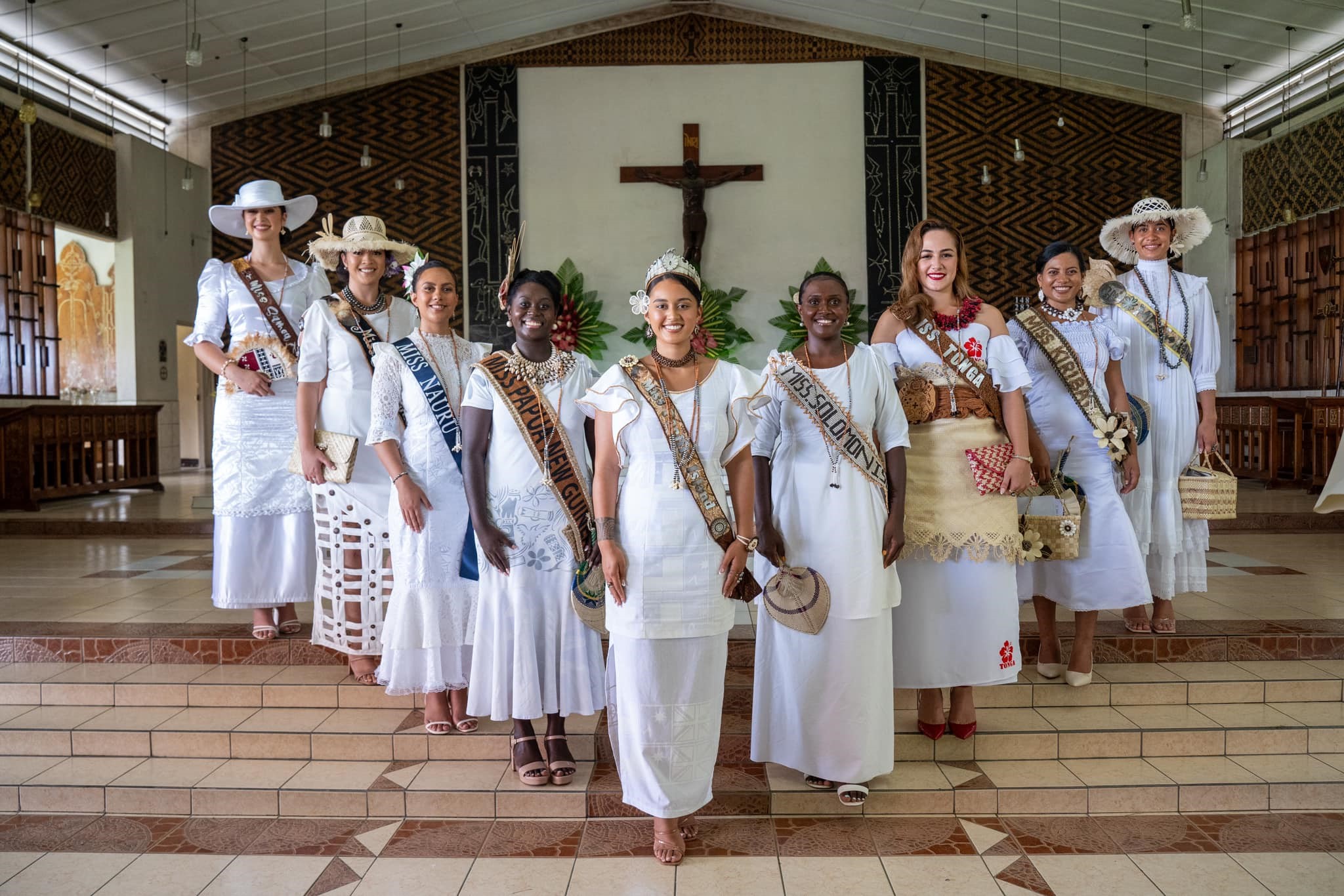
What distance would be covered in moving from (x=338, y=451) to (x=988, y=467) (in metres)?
2.03

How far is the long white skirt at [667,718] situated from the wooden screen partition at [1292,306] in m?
8.79

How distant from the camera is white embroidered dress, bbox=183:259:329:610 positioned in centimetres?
373

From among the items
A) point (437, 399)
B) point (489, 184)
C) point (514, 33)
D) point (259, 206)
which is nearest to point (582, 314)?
point (489, 184)

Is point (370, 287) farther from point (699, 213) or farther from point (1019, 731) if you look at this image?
point (699, 213)

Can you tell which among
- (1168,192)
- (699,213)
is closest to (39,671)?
(699,213)

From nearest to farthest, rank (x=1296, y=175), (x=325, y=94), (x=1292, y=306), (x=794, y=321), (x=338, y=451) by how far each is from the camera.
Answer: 1. (x=338, y=451)
2. (x=1296, y=175)
3. (x=1292, y=306)
4. (x=794, y=321)
5. (x=325, y=94)

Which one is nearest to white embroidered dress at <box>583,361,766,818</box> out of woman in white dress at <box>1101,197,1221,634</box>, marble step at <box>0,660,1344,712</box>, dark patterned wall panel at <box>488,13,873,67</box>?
marble step at <box>0,660,1344,712</box>

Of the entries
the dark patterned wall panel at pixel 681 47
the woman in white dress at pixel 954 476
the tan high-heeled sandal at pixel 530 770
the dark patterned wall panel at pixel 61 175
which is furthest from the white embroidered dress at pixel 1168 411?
the dark patterned wall panel at pixel 61 175

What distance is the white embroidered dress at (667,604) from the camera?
8.13 feet

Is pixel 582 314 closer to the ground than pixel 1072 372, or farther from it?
farther from it

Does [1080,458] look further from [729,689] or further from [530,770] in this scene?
[530,770]

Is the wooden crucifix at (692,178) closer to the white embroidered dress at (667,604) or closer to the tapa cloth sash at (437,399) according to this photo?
the tapa cloth sash at (437,399)

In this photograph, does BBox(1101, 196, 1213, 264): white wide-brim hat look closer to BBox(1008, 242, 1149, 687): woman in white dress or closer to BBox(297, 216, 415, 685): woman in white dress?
BBox(1008, 242, 1149, 687): woman in white dress

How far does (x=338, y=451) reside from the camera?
10.8ft
